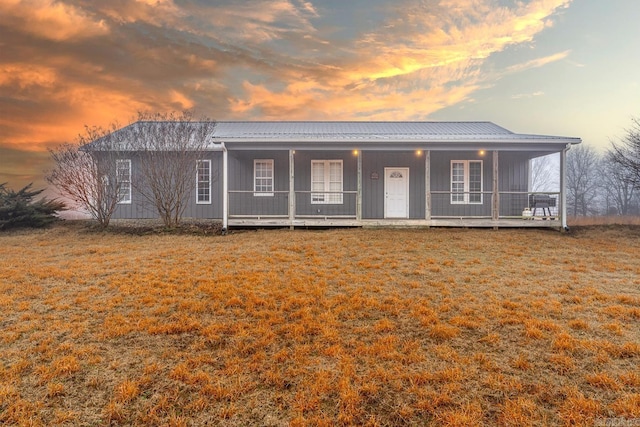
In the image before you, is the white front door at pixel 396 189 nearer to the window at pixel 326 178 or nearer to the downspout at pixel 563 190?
the window at pixel 326 178

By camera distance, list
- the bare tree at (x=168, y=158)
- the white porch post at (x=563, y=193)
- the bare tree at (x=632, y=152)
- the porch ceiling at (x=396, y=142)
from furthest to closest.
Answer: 1. the bare tree at (x=632, y=152)
2. the bare tree at (x=168, y=158)
3. the white porch post at (x=563, y=193)
4. the porch ceiling at (x=396, y=142)

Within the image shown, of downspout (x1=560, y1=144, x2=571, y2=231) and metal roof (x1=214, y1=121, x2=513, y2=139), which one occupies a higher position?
metal roof (x1=214, y1=121, x2=513, y2=139)

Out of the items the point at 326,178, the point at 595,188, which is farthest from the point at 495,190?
the point at 595,188

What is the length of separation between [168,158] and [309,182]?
18.6 feet

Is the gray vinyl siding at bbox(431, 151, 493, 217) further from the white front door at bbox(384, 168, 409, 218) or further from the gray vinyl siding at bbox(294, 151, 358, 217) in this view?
the gray vinyl siding at bbox(294, 151, 358, 217)

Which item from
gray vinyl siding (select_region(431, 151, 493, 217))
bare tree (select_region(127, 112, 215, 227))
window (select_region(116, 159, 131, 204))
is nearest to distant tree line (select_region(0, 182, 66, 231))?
window (select_region(116, 159, 131, 204))

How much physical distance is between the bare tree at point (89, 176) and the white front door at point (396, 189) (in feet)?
35.6

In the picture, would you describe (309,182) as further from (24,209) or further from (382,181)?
(24,209)

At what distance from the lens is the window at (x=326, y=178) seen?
14078 millimetres

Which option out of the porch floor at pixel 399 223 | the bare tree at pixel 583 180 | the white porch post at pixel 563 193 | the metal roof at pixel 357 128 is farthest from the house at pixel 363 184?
the bare tree at pixel 583 180

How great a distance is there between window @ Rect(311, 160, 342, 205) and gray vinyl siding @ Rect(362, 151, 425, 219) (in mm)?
1149

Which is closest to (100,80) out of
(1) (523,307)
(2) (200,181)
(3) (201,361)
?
(2) (200,181)

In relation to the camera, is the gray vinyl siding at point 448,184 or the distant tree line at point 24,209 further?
the gray vinyl siding at point 448,184

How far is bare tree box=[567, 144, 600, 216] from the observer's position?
30016 mm
